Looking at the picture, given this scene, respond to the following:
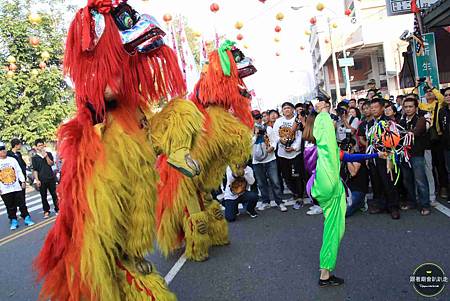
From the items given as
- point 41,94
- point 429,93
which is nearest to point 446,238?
point 429,93

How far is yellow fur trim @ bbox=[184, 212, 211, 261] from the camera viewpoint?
4320mm

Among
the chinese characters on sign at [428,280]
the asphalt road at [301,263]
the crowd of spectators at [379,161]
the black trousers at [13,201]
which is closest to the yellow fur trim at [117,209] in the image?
the asphalt road at [301,263]

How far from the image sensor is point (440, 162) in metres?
6.01

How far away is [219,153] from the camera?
4352 mm

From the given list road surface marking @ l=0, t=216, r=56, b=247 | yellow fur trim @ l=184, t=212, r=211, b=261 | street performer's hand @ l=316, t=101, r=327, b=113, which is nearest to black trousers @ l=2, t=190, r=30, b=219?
road surface marking @ l=0, t=216, r=56, b=247

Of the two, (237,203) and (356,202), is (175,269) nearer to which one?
(237,203)

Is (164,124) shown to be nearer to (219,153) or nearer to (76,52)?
(76,52)

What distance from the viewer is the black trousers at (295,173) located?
21.5ft

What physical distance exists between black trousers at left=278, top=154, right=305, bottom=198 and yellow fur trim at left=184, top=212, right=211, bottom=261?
261 cm

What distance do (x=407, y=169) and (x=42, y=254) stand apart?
4652 millimetres

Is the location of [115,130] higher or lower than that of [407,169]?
higher

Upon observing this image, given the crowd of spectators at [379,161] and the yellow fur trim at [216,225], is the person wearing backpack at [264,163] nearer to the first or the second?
the crowd of spectators at [379,161]

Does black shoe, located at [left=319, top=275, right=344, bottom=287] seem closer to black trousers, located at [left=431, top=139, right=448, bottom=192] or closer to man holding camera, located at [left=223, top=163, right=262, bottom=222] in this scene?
man holding camera, located at [left=223, top=163, right=262, bottom=222]

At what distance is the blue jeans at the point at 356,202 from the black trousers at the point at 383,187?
0.61 feet
